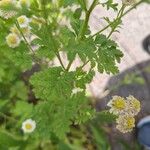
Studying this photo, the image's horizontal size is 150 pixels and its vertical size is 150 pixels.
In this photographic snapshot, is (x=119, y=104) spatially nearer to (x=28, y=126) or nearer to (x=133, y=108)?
(x=133, y=108)

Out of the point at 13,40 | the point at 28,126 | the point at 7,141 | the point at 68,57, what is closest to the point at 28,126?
the point at 28,126

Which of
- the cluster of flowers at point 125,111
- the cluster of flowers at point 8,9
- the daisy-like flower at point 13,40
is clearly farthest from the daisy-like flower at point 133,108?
the daisy-like flower at point 13,40

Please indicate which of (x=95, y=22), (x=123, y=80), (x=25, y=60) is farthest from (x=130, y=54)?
(x=25, y=60)

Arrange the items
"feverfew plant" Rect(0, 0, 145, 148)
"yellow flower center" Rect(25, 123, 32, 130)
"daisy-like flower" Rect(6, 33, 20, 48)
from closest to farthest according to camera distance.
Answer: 1. "feverfew plant" Rect(0, 0, 145, 148)
2. "daisy-like flower" Rect(6, 33, 20, 48)
3. "yellow flower center" Rect(25, 123, 32, 130)

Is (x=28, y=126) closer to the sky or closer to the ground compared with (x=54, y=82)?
closer to the sky

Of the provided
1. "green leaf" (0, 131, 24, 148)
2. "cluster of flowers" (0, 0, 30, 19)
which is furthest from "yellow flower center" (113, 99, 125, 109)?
"green leaf" (0, 131, 24, 148)

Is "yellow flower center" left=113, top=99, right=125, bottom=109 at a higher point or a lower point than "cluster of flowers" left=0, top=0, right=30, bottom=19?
lower

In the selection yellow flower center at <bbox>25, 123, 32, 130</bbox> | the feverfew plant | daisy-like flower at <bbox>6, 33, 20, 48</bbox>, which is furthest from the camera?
yellow flower center at <bbox>25, 123, 32, 130</bbox>

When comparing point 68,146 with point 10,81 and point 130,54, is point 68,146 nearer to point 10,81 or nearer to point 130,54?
point 10,81

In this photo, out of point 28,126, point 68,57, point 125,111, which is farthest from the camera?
point 28,126

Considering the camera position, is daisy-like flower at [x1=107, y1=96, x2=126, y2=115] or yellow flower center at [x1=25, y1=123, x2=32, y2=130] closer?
daisy-like flower at [x1=107, y1=96, x2=126, y2=115]

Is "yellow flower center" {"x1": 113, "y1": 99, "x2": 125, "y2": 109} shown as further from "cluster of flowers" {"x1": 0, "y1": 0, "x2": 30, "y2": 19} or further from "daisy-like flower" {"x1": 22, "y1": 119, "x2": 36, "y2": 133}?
"daisy-like flower" {"x1": 22, "y1": 119, "x2": 36, "y2": 133}
